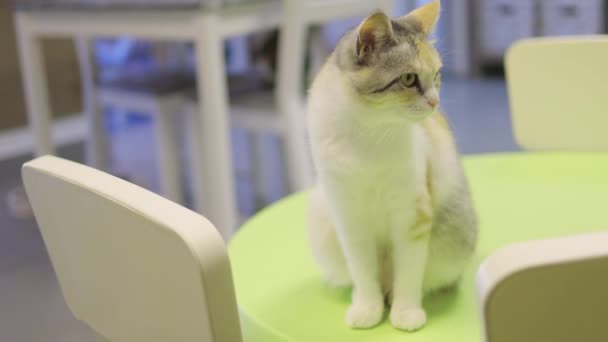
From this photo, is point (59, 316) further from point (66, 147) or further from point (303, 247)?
point (66, 147)

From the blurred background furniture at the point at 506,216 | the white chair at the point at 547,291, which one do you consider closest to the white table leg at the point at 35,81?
the blurred background furniture at the point at 506,216

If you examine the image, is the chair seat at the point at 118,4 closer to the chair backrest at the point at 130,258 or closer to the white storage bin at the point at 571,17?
the chair backrest at the point at 130,258

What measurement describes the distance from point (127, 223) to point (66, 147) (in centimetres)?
296

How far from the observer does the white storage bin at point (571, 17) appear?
141 inches

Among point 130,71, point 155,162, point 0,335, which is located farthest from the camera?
point 155,162

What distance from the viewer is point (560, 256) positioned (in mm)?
410


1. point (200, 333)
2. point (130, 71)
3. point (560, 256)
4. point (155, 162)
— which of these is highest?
point (560, 256)

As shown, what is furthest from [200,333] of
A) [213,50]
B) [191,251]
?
[213,50]

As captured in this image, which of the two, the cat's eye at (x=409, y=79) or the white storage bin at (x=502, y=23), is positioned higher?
the cat's eye at (x=409, y=79)

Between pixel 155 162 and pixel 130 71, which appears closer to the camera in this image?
pixel 130 71

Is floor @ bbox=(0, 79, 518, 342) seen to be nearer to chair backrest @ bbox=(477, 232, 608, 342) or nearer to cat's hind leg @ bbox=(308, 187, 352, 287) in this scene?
cat's hind leg @ bbox=(308, 187, 352, 287)

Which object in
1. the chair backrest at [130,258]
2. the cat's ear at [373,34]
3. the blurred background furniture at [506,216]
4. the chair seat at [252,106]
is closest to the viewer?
the chair backrest at [130,258]

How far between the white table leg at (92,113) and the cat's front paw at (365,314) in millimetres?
1870

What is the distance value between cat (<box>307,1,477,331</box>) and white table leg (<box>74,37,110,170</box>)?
71.1 inches
